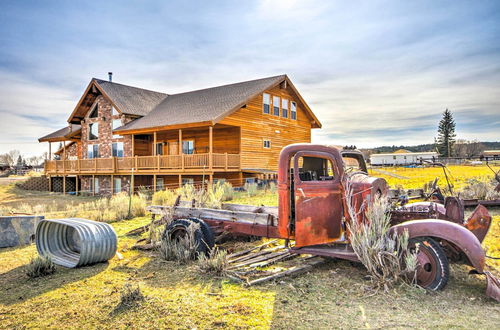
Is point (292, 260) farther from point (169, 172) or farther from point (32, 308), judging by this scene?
point (169, 172)

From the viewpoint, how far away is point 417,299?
15.9 feet

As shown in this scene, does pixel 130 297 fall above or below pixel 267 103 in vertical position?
below

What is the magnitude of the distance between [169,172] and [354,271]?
18138 mm

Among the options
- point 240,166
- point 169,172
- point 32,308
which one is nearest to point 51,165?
point 169,172

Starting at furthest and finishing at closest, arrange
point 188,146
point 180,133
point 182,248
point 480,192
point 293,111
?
point 293,111
point 188,146
point 180,133
point 480,192
point 182,248

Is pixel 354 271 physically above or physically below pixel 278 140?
below

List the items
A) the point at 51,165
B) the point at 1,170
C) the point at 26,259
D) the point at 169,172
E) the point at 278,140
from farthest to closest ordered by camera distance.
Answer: the point at 1,170, the point at 51,165, the point at 278,140, the point at 169,172, the point at 26,259

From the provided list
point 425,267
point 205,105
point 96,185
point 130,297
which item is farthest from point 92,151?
point 425,267

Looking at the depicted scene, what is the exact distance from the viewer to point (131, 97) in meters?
29.9

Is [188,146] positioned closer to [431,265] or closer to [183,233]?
[183,233]

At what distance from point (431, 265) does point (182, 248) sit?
13.7 feet

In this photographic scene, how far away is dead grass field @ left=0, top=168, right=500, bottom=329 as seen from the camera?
430 centimetres

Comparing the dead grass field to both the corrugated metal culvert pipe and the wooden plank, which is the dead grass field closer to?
the wooden plank

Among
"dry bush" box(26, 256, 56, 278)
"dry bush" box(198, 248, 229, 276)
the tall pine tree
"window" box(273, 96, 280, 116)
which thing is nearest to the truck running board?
"dry bush" box(198, 248, 229, 276)
